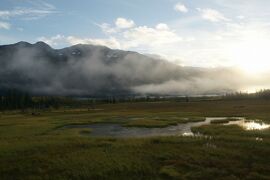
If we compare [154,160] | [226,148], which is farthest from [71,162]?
[226,148]

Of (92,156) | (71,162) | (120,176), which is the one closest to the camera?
(120,176)

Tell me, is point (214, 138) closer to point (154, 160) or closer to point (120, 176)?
point (154, 160)

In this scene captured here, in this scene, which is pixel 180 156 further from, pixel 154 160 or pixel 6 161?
pixel 6 161

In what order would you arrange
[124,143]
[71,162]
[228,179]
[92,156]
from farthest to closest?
[124,143]
[92,156]
[71,162]
[228,179]

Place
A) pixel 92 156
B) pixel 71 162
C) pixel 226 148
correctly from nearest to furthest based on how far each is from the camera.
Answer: pixel 71 162 → pixel 92 156 → pixel 226 148

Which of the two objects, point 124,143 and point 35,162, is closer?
point 35,162

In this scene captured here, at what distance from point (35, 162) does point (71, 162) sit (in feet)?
12.7

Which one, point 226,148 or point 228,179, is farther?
point 226,148

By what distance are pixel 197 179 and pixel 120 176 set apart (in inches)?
262

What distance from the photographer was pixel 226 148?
35281mm

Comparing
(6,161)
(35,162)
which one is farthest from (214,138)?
(6,161)

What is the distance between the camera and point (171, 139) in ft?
136

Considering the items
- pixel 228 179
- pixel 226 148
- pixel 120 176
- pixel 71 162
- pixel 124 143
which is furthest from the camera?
pixel 124 143

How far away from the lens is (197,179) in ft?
82.8
